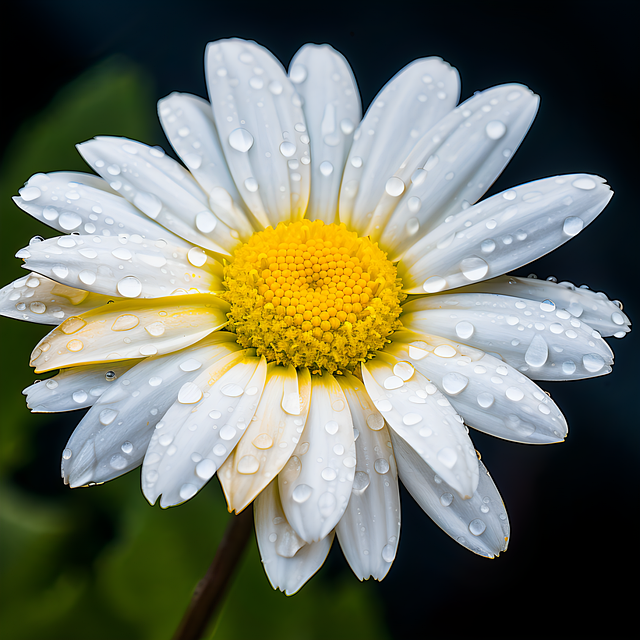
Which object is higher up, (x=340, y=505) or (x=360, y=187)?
(x=360, y=187)

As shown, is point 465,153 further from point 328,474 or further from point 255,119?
point 328,474

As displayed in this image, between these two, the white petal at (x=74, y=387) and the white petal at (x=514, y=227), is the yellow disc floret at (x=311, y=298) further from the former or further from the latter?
the white petal at (x=74, y=387)

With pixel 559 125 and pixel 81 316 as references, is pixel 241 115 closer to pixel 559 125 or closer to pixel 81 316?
pixel 81 316

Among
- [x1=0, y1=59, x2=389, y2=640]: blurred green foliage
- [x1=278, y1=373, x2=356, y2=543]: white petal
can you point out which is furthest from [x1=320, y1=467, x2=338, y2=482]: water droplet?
[x1=0, y1=59, x2=389, y2=640]: blurred green foliage

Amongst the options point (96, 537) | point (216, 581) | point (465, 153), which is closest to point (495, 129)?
point (465, 153)

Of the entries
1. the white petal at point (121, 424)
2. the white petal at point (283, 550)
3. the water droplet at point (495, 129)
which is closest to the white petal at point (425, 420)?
the white petal at point (283, 550)

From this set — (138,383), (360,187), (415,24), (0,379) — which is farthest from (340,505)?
A: (415,24)

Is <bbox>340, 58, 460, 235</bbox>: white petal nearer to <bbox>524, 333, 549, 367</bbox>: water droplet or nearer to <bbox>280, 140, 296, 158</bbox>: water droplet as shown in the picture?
<bbox>280, 140, 296, 158</bbox>: water droplet
